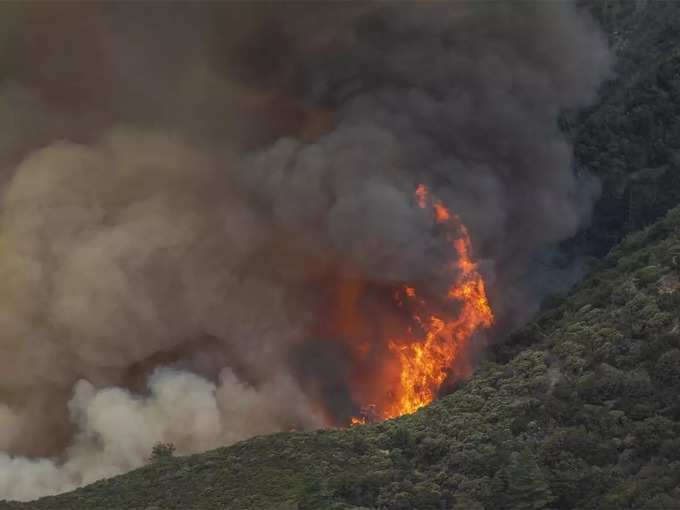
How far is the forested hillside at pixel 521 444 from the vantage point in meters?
38.2

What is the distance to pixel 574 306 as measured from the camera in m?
58.8

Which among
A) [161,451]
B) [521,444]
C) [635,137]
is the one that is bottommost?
[521,444]

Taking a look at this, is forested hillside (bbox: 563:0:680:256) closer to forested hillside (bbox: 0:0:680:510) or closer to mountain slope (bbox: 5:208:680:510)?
forested hillside (bbox: 0:0:680:510)

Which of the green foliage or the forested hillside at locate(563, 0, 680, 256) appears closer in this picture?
the green foliage

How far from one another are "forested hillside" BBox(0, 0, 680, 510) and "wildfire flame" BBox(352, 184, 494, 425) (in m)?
3.17

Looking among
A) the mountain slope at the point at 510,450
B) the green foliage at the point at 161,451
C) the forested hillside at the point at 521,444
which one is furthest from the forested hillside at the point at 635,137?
the green foliage at the point at 161,451

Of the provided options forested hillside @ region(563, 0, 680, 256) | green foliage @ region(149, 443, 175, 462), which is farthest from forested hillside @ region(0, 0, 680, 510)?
forested hillside @ region(563, 0, 680, 256)

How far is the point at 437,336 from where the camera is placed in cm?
6041

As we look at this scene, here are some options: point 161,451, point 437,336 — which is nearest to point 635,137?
point 437,336

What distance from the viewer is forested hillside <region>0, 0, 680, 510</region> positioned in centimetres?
3819

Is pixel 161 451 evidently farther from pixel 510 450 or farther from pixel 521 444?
pixel 521 444

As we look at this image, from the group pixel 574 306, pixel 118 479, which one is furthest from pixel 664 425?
pixel 118 479

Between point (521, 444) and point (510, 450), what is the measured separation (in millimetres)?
558

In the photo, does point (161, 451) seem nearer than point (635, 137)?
Yes
